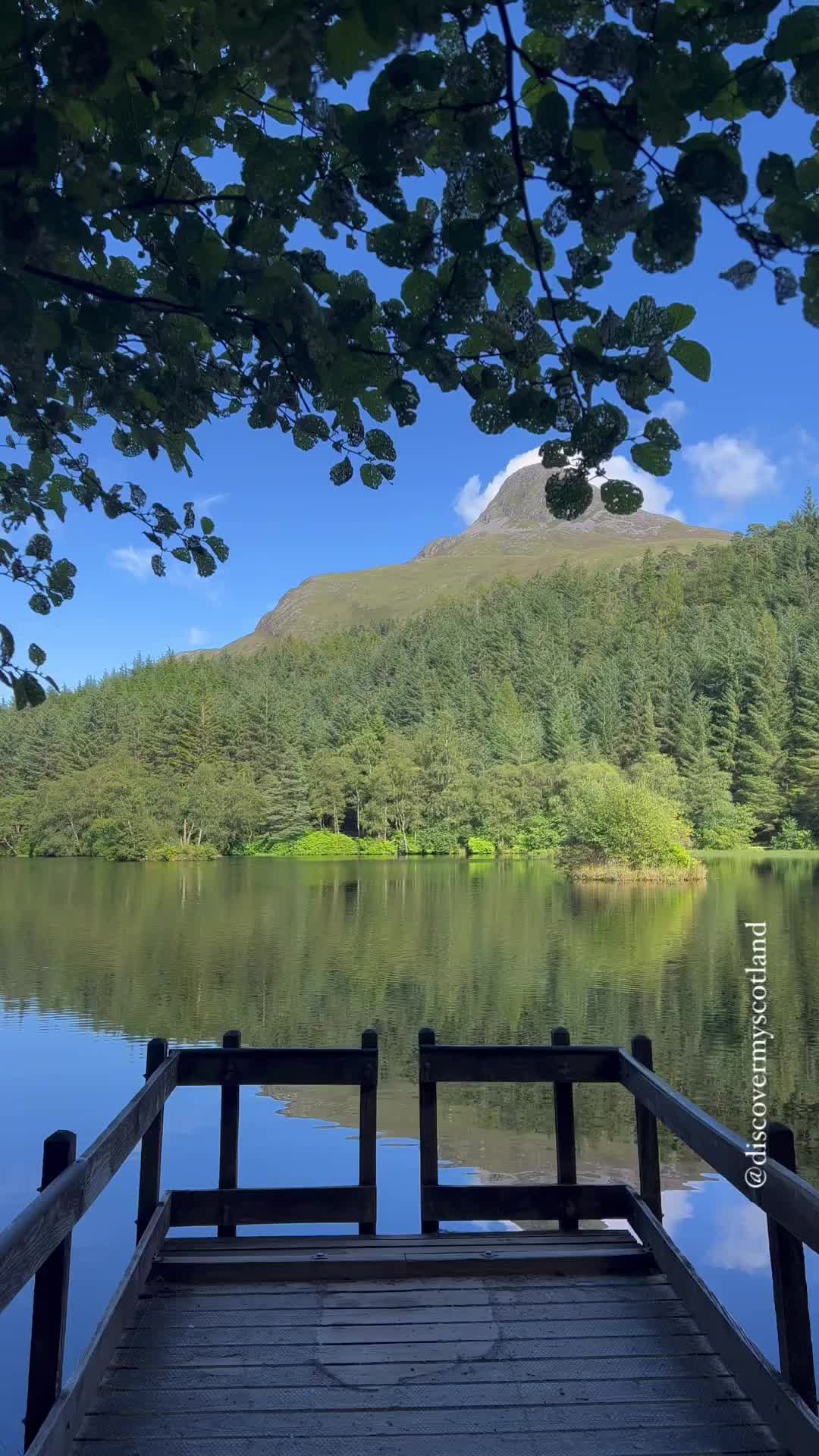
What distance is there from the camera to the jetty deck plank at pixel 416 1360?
224cm

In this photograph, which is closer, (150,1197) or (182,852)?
(150,1197)

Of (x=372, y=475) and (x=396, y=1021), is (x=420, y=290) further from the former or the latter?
(x=396, y=1021)

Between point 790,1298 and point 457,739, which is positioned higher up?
point 457,739

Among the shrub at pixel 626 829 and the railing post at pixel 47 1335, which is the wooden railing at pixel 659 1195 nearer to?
the railing post at pixel 47 1335

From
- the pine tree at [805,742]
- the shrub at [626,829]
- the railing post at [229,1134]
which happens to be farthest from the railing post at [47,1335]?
the pine tree at [805,742]

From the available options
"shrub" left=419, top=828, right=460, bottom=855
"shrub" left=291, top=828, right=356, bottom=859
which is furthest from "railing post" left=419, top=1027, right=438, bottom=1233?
"shrub" left=291, top=828, right=356, bottom=859

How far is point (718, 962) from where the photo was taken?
57.0 ft

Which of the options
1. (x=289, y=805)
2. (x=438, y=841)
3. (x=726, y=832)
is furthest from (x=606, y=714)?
(x=289, y=805)

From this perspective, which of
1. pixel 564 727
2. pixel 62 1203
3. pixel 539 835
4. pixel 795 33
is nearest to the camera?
pixel 795 33

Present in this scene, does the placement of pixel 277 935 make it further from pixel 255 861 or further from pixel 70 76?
pixel 255 861

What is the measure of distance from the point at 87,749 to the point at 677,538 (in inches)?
5611

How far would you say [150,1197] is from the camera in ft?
11.0

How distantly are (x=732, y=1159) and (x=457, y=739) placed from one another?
60214mm

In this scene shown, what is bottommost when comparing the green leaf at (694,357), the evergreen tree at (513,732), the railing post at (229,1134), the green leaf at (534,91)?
the railing post at (229,1134)
